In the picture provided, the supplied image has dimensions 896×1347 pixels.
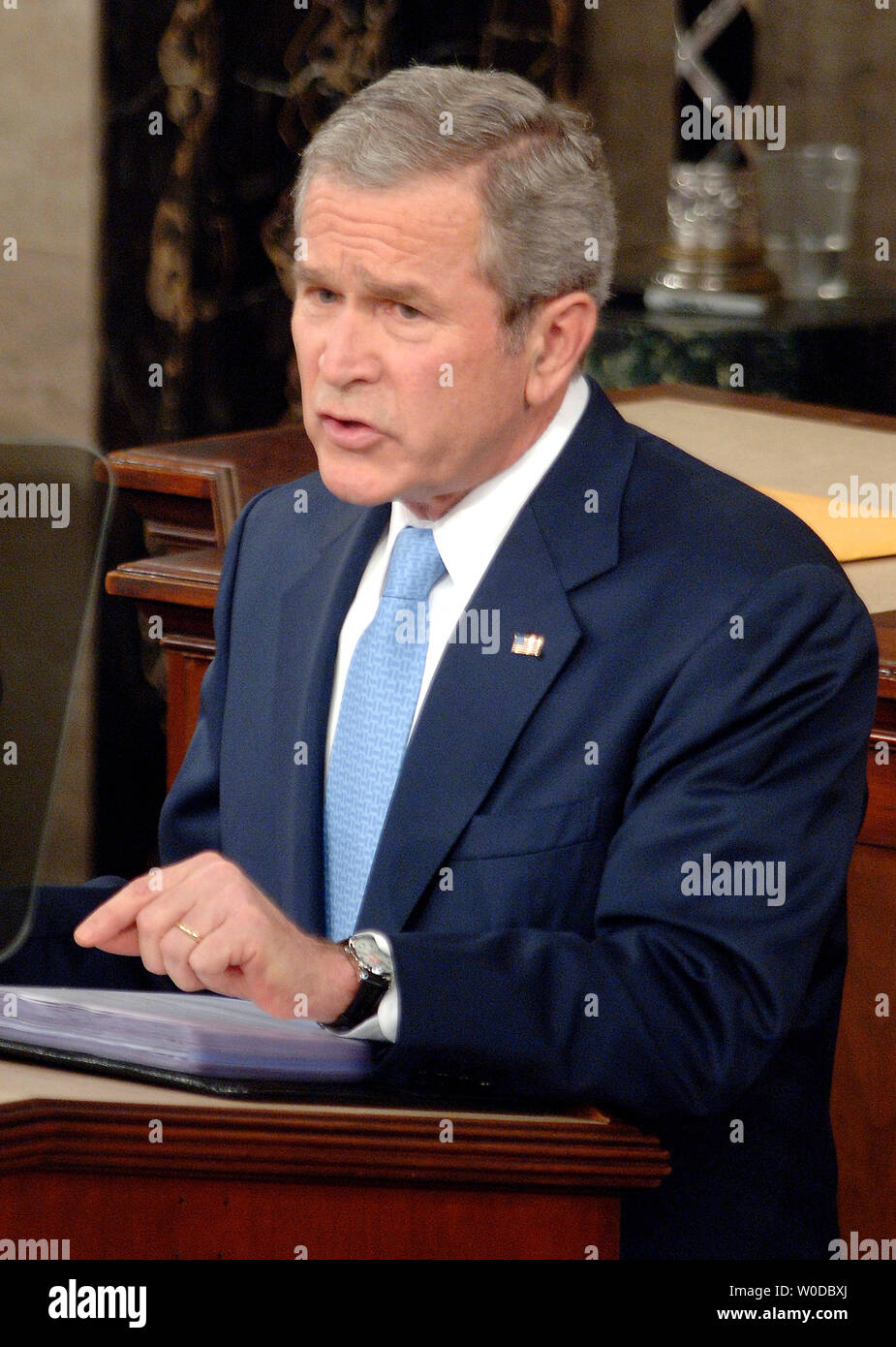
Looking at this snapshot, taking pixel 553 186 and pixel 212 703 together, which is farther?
pixel 212 703

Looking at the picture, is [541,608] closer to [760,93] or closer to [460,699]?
[460,699]

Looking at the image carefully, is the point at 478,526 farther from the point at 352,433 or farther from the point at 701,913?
the point at 701,913

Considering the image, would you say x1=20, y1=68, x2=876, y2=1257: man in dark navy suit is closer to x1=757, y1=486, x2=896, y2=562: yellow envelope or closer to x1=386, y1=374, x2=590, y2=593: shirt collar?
x1=386, y1=374, x2=590, y2=593: shirt collar

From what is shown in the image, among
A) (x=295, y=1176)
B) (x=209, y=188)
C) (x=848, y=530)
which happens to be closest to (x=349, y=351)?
(x=295, y=1176)

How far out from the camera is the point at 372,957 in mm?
1397

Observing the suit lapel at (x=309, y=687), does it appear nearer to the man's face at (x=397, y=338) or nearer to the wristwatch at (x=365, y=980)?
the man's face at (x=397, y=338)

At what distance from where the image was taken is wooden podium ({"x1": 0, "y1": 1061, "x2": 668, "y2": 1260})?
115 cm

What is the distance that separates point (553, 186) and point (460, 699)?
0.40 m

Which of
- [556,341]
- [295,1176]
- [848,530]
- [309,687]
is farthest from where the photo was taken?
[848,530]

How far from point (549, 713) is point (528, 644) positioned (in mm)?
57

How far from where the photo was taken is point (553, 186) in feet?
5.37

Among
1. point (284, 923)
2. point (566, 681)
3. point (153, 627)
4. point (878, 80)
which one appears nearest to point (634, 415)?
point (153, 627)

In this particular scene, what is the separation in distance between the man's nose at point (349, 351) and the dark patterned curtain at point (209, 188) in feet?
8.03

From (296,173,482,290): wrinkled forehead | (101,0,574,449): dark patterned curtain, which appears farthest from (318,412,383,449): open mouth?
(101,0,574,449): dark patterned curtain
